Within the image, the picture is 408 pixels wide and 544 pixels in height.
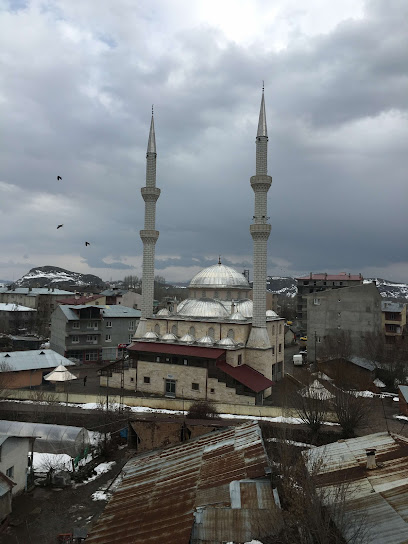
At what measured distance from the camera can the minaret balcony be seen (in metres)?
41.3

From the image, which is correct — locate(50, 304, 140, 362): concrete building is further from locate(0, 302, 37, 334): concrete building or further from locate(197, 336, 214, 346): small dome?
locate(0, 302, 37, 334): concrete building

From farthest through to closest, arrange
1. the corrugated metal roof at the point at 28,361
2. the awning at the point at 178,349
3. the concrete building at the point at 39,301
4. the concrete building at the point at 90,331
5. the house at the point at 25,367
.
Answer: the concrete building at the point at 39,301 → the concrete building at the point at 90,331 → the corrugated metal roof at the point at 28,361 → the house at the point at 25,367 → the awning at the point at 178,349

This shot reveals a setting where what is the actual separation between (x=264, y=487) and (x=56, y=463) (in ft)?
39.1

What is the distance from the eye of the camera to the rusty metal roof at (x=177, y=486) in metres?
10.8

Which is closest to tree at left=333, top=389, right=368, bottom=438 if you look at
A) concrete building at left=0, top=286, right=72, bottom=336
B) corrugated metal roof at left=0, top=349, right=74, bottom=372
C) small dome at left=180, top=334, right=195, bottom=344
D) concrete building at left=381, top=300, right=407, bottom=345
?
small dome at left=180, top=334, right=195, bottom=344

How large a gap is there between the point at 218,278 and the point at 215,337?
8291 millimetres

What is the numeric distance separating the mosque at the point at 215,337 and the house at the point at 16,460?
14494mm

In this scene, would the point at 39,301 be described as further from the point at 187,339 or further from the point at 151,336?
the point at 187,339

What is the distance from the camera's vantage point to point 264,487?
1179 centimetres

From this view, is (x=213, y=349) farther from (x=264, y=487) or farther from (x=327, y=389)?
(x=264, y=487)

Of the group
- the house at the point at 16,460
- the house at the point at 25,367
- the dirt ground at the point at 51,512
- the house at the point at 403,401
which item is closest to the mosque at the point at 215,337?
the house at the point at 25,367

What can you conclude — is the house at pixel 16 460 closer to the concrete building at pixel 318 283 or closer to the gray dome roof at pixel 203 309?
the gray dome roof at pixel 203 309

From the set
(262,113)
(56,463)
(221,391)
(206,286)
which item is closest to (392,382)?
(221,391)

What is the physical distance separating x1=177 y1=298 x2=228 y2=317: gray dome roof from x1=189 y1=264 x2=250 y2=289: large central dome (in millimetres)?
2994
